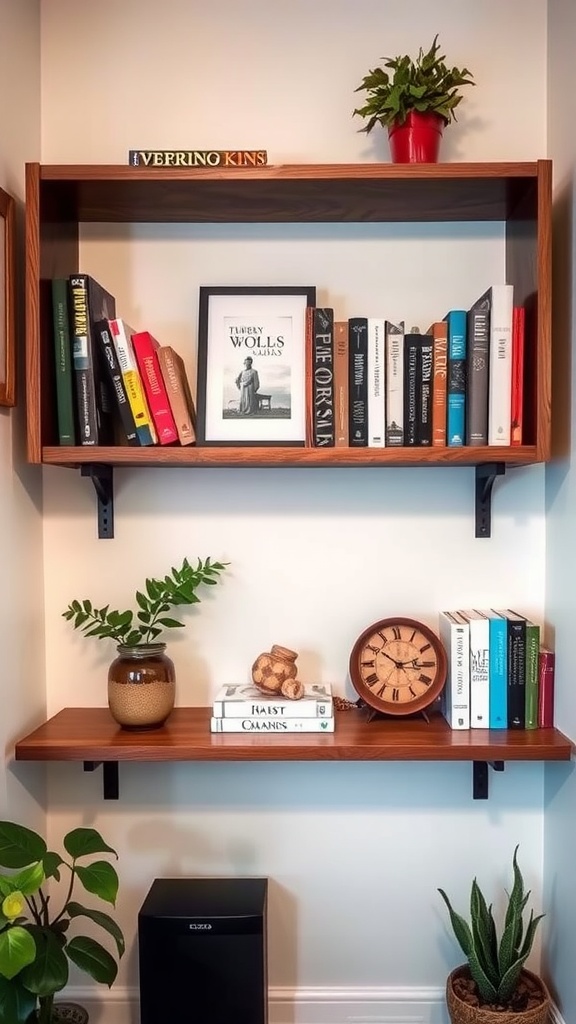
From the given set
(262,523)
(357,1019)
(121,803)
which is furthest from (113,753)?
(357,1019)

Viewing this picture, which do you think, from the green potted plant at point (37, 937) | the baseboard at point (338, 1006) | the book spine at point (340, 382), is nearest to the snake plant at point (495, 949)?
the baseboard at point (338, 1006)

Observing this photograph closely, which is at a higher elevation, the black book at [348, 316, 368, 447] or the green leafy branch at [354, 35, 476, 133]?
the green leafy branch at [354, 35, 476, 133]

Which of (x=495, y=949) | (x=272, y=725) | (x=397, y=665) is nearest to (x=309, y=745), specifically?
(x=272, y=725)

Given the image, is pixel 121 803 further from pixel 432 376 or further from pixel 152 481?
pixel 432 376

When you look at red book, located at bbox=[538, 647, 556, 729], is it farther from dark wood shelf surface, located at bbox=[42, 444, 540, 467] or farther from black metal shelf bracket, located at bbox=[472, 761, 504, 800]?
dark wood shelf surface, located at bbox=[42, 444, 540, 467]

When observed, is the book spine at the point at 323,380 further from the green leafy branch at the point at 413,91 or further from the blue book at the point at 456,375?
the green leafy branch at the point at 413,91

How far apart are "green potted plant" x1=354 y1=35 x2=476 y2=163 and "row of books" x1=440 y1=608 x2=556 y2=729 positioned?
0.92 meters

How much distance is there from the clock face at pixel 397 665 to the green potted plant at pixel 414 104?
928mm

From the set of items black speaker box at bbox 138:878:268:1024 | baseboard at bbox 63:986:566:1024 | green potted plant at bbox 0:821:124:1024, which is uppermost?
green potted plant at bbox 0:821:124:1024

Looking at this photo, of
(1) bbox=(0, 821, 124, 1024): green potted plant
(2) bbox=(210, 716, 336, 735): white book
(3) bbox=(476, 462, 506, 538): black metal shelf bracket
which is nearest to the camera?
(1) bbox=(0, 821, 124, 1024): green potted plant

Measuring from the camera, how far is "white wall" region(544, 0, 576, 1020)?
5.04 ft

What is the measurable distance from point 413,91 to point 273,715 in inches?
47.5

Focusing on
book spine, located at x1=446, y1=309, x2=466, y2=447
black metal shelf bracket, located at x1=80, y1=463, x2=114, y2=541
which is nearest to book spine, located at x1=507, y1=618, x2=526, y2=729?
book spine, located at x1=446, y1=309, x2=466, y2=447

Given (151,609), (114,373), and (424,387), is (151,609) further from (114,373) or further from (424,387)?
(424,387)
